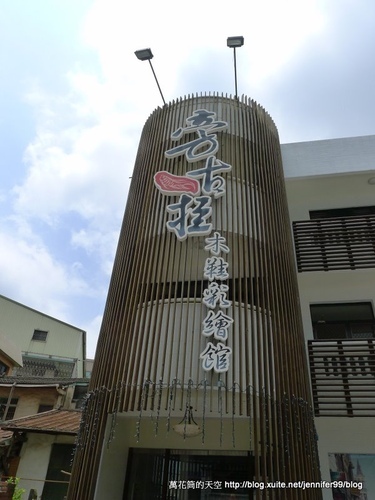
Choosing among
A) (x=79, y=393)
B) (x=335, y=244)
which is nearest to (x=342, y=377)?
(x=335, y=244)

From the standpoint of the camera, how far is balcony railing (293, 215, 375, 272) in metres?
9.35

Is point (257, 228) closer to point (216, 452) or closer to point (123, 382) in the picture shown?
point (123, 382)

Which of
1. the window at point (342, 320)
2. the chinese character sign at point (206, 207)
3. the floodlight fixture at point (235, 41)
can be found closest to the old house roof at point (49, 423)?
the chinese character sign at point (206, 207)

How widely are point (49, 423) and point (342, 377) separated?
849 centimetres

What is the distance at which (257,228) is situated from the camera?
26.8ft

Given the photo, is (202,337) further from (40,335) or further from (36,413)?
(40,335)

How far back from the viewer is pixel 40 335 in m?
30.3

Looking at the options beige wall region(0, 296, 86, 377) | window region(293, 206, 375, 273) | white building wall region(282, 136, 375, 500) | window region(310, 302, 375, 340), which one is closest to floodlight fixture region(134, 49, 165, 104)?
white building wall region(282, 136, 375, 500)

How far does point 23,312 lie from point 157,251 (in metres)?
26.2

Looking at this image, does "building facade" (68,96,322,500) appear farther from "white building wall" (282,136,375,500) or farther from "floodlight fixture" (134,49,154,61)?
"floodlight fixture" (134,49,154,61)

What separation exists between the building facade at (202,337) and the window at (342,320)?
6.19 feet

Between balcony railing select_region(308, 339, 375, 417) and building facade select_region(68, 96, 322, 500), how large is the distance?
84cm

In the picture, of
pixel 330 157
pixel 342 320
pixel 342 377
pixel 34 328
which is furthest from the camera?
pixel 34 328

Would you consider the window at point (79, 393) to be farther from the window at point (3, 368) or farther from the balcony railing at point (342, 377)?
the balcony railing at point (342, 377)
